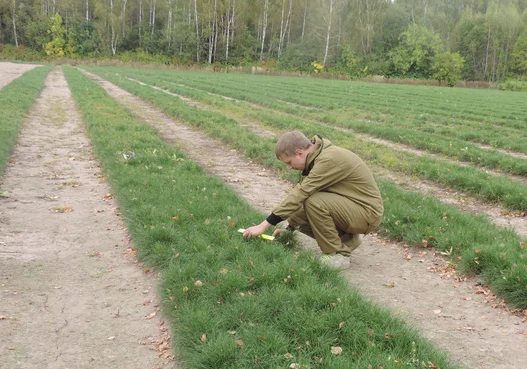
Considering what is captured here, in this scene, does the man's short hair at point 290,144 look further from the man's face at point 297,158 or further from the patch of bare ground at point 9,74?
the patch of bare ground at point 9,74

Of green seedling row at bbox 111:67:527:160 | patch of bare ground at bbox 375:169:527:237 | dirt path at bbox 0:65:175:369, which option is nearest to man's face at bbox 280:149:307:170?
dirt path at bbox 0:65:175:369

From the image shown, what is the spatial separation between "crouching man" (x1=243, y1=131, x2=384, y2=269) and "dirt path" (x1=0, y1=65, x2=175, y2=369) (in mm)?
1483

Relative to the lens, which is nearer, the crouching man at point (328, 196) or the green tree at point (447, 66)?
the crouching man at point (328, 196)

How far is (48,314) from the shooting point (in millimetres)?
4082

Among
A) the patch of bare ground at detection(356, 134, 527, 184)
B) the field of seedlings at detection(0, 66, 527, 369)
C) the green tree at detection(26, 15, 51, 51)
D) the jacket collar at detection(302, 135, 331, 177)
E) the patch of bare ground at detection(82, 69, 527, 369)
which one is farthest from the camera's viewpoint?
the green tree at detection(26, 15, 51, 51)

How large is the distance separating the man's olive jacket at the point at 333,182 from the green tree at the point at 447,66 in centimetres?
6734

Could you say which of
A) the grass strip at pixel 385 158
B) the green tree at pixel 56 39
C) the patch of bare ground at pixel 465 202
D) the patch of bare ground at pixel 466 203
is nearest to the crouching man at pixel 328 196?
the patch of bare ground at pixel 466 203

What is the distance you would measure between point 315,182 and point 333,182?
199 mm

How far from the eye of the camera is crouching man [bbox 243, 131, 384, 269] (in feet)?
15.6

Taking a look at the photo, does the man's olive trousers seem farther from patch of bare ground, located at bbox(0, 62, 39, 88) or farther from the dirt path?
patch of bare ground, located at bbox(0, 62, 39, 88)

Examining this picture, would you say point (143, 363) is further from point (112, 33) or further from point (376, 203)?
point (112, 33)

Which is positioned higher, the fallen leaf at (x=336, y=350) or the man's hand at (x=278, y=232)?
the fallen leaf at (x=336, y=350)

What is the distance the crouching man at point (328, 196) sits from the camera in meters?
4.75

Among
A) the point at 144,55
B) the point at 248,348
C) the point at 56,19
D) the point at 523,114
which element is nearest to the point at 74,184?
the point at 248,348
